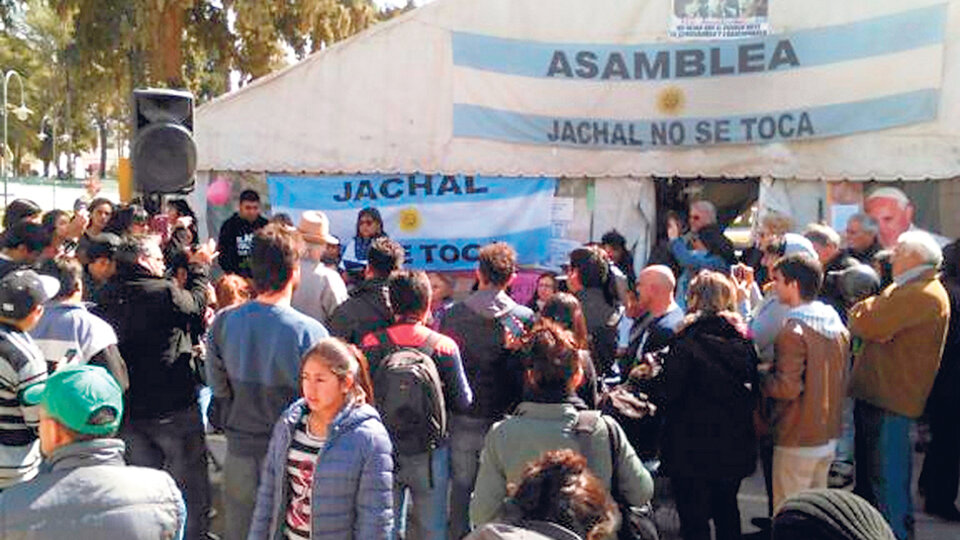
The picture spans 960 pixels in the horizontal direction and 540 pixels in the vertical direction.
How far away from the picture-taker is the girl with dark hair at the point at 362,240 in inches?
344

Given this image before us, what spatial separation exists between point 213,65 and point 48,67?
43.6m

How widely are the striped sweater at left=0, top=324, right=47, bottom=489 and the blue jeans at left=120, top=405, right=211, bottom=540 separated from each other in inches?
32.2

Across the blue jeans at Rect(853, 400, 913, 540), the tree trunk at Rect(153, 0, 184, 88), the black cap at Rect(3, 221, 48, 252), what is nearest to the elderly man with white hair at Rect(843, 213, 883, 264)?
the blue jeans at Rect(853, 400, 913, 540)

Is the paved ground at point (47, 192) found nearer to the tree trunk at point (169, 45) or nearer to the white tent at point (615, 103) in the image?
the tree trunk at point (169, 45)

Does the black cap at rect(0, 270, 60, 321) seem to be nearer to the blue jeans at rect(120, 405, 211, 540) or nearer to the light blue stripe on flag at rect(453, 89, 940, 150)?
the blue jeans at rect(120, 405, 211, 540)

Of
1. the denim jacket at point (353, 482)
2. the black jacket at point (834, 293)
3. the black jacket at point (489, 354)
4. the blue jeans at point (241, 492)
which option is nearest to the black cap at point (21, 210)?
the blue jeans at point (241, 492)

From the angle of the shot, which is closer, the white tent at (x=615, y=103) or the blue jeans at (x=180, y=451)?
the blue jeans at (x=180, y=451)

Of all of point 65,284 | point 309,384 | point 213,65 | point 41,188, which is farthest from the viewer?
point 41,188

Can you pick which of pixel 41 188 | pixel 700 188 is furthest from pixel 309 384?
pixel 41 188

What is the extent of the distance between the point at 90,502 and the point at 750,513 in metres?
4.75

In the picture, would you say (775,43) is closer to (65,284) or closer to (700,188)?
(700,188)

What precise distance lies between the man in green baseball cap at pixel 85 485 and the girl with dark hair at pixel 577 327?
2.05 m

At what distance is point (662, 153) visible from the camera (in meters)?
9.26

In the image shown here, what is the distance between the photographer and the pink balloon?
1016 centimetres
